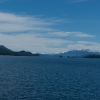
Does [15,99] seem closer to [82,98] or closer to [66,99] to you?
[66,99]

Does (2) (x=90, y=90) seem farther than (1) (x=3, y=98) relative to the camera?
Yes

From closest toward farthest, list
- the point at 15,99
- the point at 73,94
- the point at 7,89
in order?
the point at 15,99 < the point at 73,94 < the point at 7,89

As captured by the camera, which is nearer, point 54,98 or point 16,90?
point 54,98

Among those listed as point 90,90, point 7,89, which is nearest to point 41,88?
point 7,89

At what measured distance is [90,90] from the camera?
7169 centimetres

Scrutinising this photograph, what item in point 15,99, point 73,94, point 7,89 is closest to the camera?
point 15,99

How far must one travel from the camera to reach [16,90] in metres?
68.9

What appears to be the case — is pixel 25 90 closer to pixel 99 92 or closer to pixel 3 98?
pixel 3 98

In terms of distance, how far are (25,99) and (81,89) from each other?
21259 millimetres

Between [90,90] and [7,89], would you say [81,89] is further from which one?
[7,89]

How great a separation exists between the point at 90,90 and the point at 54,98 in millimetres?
15767

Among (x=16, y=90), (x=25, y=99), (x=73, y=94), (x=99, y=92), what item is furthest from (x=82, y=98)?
(x=16, y=90)

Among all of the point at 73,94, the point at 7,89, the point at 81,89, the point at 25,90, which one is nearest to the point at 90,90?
the point at 81,89

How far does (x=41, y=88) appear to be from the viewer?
2852 inches
